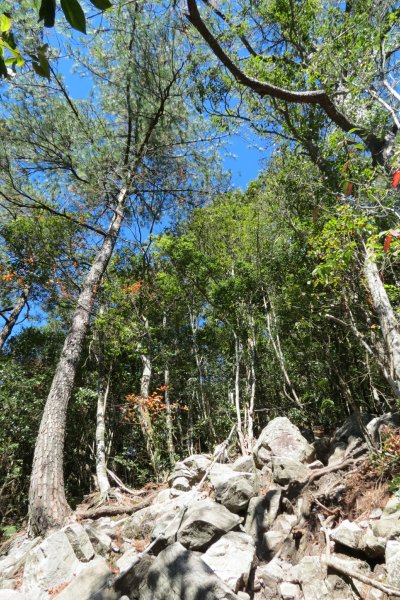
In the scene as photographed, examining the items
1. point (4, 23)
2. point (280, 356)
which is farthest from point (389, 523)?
point (280, 356)

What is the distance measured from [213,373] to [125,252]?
13.6 feet

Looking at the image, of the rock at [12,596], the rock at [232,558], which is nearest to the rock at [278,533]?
the rock at [232,558]

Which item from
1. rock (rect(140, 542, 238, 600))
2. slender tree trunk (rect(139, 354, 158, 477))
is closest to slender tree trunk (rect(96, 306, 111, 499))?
slender tree trunk (rect(139, 354, 158, 477))

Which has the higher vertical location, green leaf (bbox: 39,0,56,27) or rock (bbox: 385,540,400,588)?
green leaf (bbox: 39,0,56,27)

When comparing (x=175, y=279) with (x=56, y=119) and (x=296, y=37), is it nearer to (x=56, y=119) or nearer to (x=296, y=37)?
(x=56, y=119)

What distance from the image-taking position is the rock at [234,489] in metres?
3.97

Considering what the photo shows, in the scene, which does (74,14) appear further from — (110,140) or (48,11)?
(110,140)

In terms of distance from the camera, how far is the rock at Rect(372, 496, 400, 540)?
292cm

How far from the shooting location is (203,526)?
3.39 meters

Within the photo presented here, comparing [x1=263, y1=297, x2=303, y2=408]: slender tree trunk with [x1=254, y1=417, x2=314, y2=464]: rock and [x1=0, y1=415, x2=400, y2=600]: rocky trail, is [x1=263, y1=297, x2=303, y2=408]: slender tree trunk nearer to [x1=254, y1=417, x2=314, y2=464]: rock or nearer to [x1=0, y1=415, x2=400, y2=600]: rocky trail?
[x1=254, y1=417, x2=314, y2=464]: rock

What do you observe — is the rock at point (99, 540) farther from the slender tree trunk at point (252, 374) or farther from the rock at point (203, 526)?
the slender tree trunk at point (252, 374)

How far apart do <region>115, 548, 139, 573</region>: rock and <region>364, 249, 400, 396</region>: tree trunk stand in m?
3.14

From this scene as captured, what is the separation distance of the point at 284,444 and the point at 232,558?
214cm

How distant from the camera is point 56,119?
25.2ft
